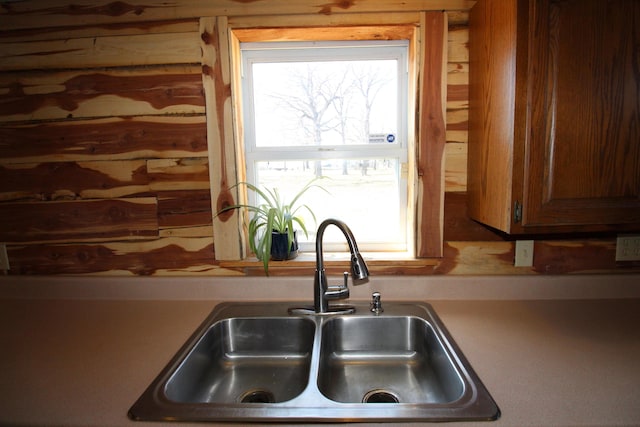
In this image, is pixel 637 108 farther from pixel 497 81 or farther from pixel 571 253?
pixel 571 253

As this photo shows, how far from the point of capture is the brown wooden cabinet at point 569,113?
901 millimetres

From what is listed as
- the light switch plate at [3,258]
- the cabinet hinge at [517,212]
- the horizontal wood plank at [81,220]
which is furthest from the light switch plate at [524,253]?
the light switch plate at [3,258]

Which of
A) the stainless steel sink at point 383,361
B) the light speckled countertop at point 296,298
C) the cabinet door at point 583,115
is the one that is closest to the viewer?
the light speckled countertop at point 296,298

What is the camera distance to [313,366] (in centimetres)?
92

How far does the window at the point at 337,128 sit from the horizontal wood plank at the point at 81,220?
424mm

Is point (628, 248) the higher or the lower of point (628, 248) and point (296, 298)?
the higher

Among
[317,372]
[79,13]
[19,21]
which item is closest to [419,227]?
[317,372]

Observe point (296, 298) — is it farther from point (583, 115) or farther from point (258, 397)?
point (583, 115)

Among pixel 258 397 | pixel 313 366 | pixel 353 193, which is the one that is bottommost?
pixel 258 397

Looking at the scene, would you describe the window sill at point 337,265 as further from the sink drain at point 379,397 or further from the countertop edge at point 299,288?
the sink drain at point 379,397

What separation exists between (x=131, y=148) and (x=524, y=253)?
1.51 meters

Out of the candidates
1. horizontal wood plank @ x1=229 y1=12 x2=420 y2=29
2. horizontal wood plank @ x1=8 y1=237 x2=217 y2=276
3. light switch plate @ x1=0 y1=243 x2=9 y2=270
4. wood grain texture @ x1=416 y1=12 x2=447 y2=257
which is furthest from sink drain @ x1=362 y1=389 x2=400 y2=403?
light switch plate @ x1=0 y1=243 x2=9 y2=270

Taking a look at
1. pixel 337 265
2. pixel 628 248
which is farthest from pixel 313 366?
pixel 628 248

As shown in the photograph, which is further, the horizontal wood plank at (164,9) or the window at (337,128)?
the window at (337,128)
